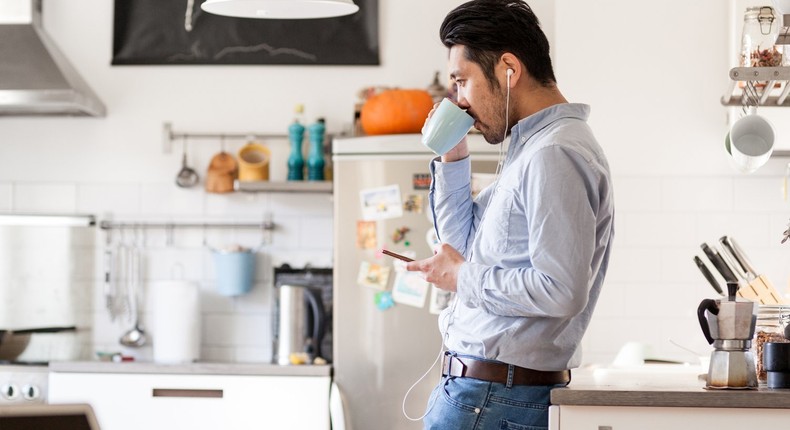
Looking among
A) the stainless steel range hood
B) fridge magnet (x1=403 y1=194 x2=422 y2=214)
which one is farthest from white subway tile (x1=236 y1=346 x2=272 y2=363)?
the stainless steel range hood

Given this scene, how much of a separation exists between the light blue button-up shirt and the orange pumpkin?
209cm

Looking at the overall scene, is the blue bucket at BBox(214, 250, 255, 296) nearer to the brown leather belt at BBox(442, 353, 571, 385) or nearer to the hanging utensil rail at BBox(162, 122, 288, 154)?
the hanging utensil rail at BBox(162, 122, 288, 154)

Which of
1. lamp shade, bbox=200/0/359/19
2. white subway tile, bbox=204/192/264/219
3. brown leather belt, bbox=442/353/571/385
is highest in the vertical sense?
lamp shade, bbox=200/0/359/19

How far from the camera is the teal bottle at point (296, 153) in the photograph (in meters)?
4.52

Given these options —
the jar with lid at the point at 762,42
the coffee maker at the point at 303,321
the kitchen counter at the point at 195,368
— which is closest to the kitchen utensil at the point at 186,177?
the coffee maker at the point at 303,321

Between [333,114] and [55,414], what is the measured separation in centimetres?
239

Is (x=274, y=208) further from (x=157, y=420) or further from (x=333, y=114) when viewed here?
(x=157, y=420)

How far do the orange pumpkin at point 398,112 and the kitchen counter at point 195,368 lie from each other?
37.3 inches

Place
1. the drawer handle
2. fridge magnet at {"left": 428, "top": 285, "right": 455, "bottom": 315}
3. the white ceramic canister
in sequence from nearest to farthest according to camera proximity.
Result: fridge magnet at {"left": 428, "top": 285, "right": 455, "bottom": 315} → the drawer handle → the white ceramic canister

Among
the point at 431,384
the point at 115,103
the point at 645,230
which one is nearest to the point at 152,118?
the point at 115,103

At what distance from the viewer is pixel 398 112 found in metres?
4.13

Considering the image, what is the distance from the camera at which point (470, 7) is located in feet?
6.59

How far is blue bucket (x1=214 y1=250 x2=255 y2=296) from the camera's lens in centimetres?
457

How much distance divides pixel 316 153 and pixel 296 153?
0.09 m
